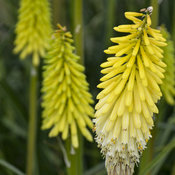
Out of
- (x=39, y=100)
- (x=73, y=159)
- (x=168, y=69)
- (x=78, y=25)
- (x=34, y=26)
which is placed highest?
(x=78, y=25)

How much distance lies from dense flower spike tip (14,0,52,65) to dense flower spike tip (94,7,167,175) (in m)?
1.52

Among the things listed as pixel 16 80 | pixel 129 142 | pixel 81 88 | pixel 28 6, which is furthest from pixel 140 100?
pixel 16 80

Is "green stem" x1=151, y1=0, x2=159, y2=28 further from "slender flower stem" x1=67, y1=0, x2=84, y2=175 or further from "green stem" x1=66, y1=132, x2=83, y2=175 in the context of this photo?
"green stem" x1=66, y1=132, x2=83, y2=175

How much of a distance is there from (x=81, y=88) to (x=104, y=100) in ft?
2.33

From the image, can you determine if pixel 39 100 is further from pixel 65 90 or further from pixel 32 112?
pixel 65 90

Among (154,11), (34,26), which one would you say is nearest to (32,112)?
(34,26)

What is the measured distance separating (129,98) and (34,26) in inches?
69.1

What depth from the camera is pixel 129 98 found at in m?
1.55

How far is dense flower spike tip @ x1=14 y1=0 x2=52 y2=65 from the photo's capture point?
2.95 meters

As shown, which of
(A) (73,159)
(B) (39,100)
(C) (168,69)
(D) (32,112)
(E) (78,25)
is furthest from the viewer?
(B) (39,100)

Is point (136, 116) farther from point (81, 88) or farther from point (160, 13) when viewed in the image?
point (160, 13)

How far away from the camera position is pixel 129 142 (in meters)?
1.59

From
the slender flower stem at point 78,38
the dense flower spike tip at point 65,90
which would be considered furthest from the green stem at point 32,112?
the slender flower stem at point 78,38

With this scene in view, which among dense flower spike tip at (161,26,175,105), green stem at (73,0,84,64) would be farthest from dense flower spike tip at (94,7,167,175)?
dense flower spike tip at (161,26,175,105)
